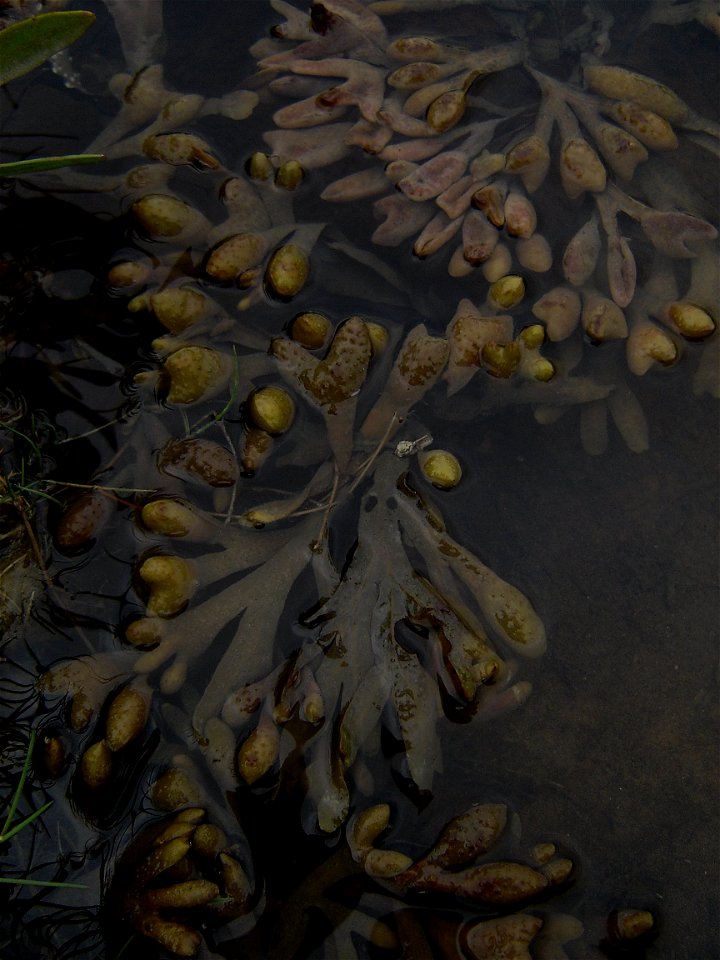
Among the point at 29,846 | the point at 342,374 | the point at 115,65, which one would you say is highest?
the point at 115,65

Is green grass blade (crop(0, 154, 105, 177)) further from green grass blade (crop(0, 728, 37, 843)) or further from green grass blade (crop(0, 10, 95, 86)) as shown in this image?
green grass blade (crop(0, 728, 37, 843))

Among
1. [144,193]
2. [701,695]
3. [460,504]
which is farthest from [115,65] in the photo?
[701,695]

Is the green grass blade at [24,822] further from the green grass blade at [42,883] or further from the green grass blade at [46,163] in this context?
the green grass blade at [46,163]

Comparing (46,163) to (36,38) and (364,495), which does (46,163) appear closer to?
(36,38)

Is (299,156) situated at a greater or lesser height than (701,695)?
greater

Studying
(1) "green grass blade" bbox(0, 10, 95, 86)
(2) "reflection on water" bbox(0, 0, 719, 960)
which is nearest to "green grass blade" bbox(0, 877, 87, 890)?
(2) "reflection on water" bbox(0, 0, 719, 960)

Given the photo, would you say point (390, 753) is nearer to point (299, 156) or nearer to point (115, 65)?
point (299, 156)

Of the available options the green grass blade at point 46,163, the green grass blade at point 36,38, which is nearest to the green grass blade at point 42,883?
the green grass blade at point 46,163

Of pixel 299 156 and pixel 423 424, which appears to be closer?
pixel 423 424
